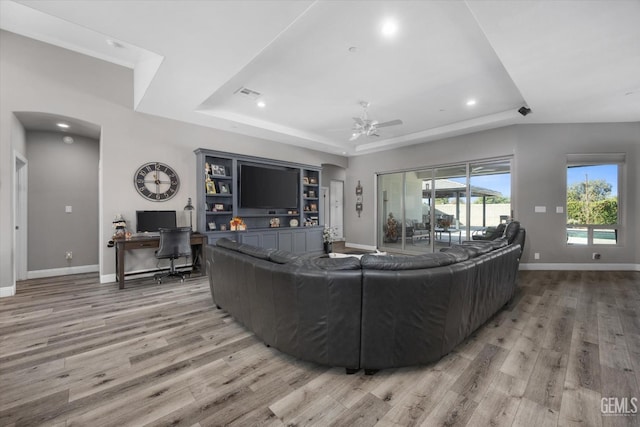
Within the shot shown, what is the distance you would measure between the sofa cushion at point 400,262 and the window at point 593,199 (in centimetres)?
525

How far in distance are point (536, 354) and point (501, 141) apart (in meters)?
4.65

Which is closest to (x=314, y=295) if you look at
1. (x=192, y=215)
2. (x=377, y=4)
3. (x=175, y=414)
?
(x=175, y=414)

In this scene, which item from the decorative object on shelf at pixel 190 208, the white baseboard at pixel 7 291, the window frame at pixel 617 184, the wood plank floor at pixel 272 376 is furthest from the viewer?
the window frame at pixel 617 184

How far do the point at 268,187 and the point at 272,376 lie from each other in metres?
4.62

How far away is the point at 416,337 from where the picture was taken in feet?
6.21

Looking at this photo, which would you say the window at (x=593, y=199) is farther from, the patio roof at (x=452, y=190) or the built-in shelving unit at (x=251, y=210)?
the built-in shelving unit at (x=251, y=210)

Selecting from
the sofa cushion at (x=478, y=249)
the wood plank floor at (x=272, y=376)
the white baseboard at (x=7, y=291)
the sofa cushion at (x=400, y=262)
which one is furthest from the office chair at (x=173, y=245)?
the sofa cushion at (x=478, y=249)

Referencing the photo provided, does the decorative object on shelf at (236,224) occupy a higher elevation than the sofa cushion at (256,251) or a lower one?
higher

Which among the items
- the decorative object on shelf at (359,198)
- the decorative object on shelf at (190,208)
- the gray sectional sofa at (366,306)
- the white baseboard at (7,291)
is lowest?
the white baseboard at (7,291)

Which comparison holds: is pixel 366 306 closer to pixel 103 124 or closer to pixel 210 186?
pixel 210 186

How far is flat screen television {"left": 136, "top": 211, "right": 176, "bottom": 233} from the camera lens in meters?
4.49

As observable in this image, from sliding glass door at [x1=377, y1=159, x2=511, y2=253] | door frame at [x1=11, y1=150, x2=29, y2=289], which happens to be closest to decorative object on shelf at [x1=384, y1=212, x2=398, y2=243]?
sliding glass door at [x1=377, y1=159, x2=511, y2=253]

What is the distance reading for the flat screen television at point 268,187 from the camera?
18.7ft

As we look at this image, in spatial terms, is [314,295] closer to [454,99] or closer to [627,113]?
[454,99]
